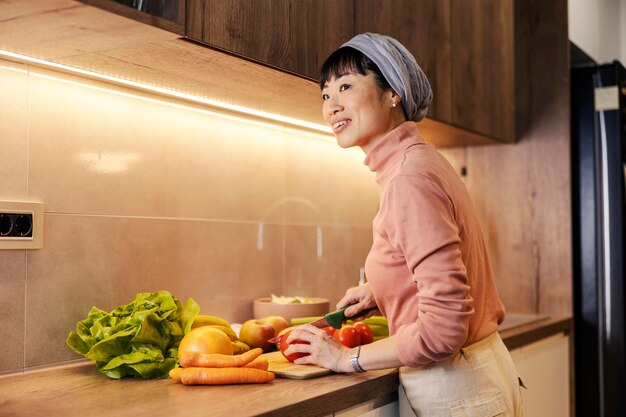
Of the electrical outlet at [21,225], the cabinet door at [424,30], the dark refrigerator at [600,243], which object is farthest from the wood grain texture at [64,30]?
the dark refrigerator at [600,243]

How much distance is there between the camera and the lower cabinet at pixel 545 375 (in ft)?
7.28

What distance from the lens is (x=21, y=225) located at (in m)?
1.50

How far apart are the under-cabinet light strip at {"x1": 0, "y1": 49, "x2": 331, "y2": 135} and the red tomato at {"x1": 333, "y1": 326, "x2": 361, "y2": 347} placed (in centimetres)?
69

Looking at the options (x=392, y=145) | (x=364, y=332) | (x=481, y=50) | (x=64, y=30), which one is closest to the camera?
(x=64, y=30)

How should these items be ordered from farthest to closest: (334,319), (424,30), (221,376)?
(424,30) → (334,319) → (221,376)

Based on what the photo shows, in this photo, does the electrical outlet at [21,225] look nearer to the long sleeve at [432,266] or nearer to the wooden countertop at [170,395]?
the wooden countertop at [170,395]

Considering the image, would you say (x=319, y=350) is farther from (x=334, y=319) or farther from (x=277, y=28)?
(x=277, y=28)

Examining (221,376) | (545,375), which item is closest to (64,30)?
(221,376)

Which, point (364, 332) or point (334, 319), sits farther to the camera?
point (364, 332)

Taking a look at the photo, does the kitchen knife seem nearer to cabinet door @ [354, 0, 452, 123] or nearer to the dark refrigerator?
cabinet door @ [354, 0, 452, 123]

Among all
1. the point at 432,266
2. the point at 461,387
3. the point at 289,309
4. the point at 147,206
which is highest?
the point at 147,206

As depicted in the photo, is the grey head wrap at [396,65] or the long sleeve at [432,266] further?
the grey head wrap at [396,65]

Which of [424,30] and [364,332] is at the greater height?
[424,30]

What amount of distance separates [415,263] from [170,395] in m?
0.49
